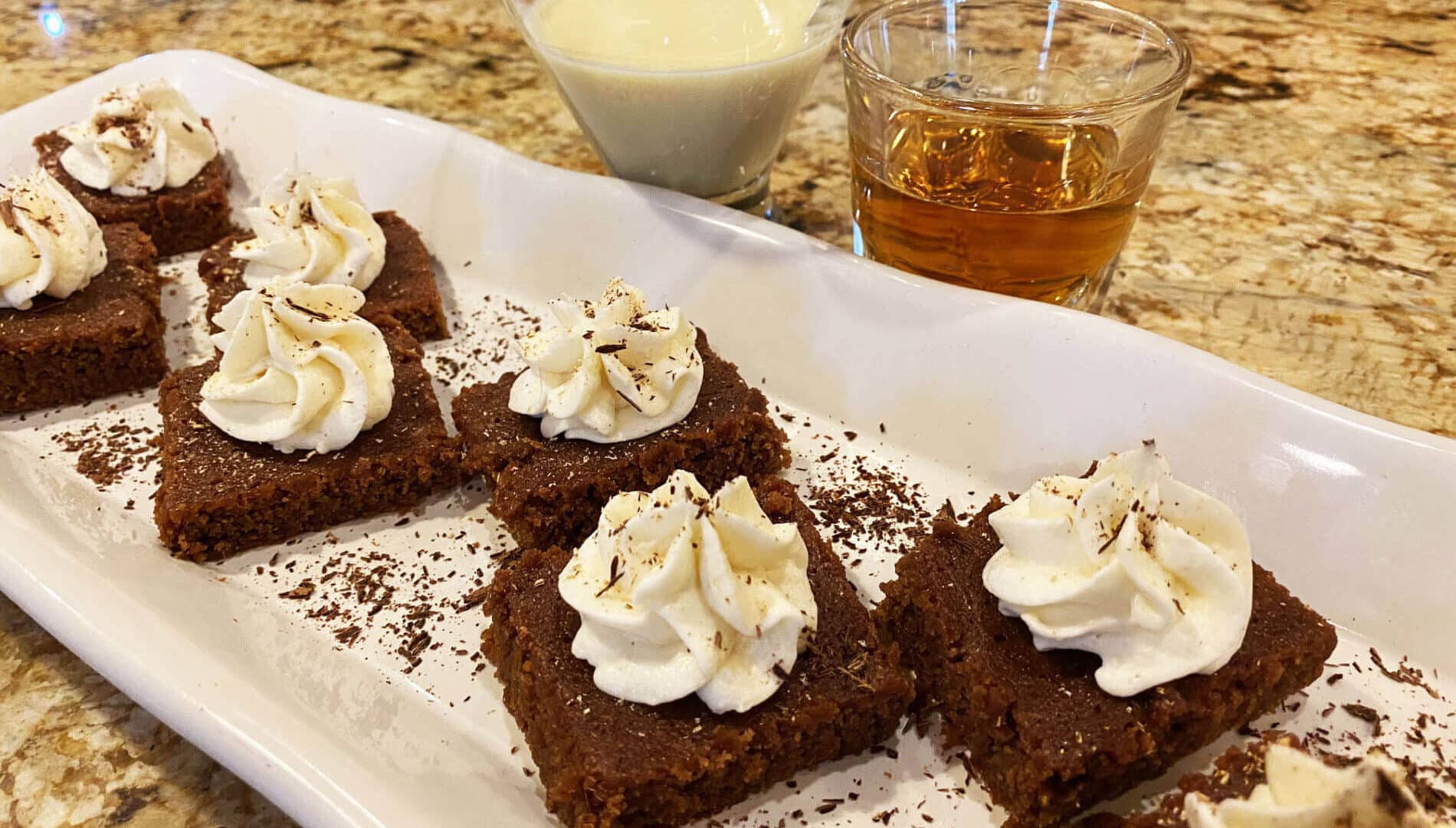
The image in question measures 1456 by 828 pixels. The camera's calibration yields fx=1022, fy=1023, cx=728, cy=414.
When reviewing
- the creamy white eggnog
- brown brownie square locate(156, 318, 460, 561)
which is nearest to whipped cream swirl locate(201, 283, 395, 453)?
brown brownie square locate(156, 318, 460, 561)

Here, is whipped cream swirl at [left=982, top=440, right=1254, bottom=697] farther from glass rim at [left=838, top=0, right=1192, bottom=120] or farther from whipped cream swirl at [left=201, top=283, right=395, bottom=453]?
whipped cream swirl at [left=201, top=283, right=395, bottom=453]

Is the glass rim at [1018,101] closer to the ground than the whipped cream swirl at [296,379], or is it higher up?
higher up

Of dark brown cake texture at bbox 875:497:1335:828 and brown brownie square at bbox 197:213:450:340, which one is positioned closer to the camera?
dark brown cake texture at bbox 875:497:1335:828

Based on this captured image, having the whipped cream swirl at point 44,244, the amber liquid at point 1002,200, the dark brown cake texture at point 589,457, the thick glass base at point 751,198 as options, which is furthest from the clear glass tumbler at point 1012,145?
the whipped cream swirl at point 44,244

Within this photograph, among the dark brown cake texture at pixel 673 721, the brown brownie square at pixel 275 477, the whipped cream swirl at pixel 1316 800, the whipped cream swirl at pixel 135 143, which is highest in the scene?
the whipped cream swirl at pixel 1316 800

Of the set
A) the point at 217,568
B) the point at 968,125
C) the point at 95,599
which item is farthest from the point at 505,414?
the point at 968,125

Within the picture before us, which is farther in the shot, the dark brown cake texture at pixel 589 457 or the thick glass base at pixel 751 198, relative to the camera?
the thick glass base at pixel 751 198

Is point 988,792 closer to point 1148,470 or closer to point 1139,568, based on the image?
point 1139,568

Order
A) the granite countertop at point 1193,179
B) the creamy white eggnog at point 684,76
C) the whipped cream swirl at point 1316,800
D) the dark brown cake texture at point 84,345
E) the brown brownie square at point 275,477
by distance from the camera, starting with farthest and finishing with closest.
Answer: the creamy white eggnog at point 684,76 → the dark brown cake texture at point 84,345 → the brown brownie square at point 275,477 → the granite countertop at point 1193,179 → the whipped cream swirl at point 1316,800

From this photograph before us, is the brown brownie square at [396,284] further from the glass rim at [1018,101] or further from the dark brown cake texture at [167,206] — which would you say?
the glass rim at [1018,101]
